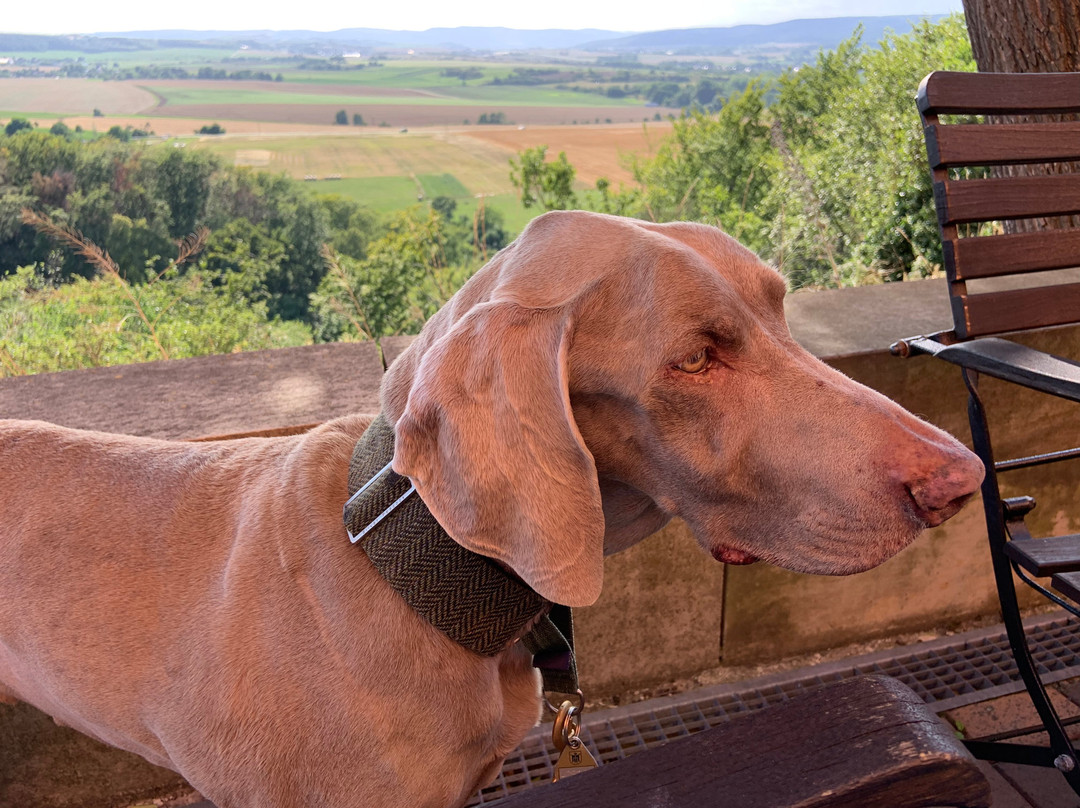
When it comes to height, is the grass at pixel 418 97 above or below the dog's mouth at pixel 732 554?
above

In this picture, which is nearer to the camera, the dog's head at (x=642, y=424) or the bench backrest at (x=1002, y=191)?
the dog's head at (x=642, y=424)

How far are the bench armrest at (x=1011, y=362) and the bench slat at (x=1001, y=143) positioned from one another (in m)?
0.50

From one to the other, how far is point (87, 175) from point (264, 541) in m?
10.6

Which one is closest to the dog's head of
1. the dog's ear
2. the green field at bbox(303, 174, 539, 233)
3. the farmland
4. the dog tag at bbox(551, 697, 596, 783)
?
the dog's ear

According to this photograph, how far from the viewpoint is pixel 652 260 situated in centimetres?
121

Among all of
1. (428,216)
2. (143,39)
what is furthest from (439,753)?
(143,39)

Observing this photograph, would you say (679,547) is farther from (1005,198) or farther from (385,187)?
(385,187)

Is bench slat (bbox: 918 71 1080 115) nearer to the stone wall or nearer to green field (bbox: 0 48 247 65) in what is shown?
the stone wall

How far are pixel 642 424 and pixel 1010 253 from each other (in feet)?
5.15

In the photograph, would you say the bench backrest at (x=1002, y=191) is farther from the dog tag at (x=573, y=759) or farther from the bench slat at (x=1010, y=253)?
the dog tag at (x=573, y=759)

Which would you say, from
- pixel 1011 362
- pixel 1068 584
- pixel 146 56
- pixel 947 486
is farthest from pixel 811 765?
pixel 146 56

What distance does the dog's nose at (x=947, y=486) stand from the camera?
1.08 m

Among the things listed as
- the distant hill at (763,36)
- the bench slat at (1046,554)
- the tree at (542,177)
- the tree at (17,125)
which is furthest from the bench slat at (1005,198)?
the tree at (17,125)

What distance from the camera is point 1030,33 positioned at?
324 cm
